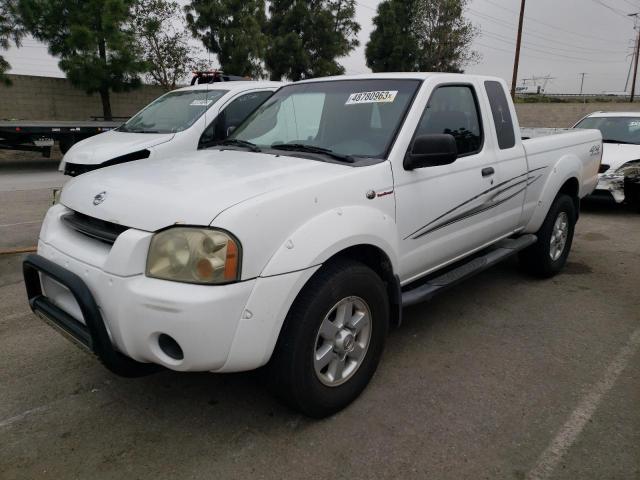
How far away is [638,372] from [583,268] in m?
2.37

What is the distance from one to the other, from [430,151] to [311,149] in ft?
2.44

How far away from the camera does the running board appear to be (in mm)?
3271

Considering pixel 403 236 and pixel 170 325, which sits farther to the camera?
pixel 403 236

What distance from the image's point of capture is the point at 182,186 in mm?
2541

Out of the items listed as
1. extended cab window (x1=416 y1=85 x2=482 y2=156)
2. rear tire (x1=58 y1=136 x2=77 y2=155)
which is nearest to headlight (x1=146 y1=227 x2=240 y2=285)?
extended cab window (x1=416 y1=85 x2=482 y2=156)

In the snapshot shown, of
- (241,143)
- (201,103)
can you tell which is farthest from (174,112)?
(241,143)

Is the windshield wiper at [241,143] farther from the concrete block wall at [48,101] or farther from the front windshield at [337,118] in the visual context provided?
the concrete block wall at [48,101]

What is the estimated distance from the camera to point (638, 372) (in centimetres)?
328

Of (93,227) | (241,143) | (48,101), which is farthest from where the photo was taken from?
(48,101)

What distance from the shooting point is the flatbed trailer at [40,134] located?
469 inches

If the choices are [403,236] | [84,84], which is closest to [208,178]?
[403,236]

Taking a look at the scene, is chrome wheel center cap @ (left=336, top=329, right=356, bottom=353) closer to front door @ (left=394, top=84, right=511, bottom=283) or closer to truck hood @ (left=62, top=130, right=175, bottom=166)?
front door @ (left=394, top=84, right=511, bottom=283)

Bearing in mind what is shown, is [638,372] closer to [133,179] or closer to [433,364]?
[433,364]

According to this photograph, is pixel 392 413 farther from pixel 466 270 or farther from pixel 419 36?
pixel 419 36
